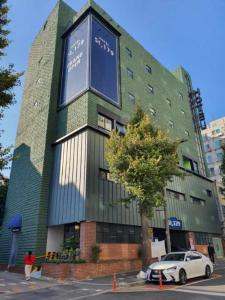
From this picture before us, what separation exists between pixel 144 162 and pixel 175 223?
13134mm

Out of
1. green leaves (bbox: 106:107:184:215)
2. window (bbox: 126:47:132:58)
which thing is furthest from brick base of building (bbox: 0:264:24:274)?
window (bbox: 126:47:132:58)

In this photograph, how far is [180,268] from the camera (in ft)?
41.9

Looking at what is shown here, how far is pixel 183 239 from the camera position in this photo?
29.2 meters

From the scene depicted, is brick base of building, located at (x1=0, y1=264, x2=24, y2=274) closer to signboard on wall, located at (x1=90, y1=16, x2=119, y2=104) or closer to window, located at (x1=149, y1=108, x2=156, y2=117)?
signboard on wall, located at (x1=90, y1=16, x2=119, y2=104)

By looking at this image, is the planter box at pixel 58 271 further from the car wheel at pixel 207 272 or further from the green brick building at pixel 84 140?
the car wheel at pixel 207 272

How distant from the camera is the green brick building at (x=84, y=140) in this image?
19609 mm

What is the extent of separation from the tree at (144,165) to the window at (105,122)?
5.15 meters

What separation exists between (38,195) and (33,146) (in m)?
5.60

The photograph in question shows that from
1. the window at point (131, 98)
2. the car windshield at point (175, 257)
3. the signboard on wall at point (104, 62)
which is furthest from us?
the window at point (131, 98)

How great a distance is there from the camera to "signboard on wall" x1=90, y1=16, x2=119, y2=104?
23.9 m

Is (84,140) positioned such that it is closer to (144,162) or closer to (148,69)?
(144,162)

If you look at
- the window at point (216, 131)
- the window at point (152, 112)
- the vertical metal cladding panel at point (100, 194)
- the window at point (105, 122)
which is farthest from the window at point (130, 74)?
the window at point (216, 131)

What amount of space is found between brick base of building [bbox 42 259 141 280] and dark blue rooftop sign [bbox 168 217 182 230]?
8833 millimetres

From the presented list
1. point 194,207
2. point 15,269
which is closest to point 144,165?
Answer: point 15,269
